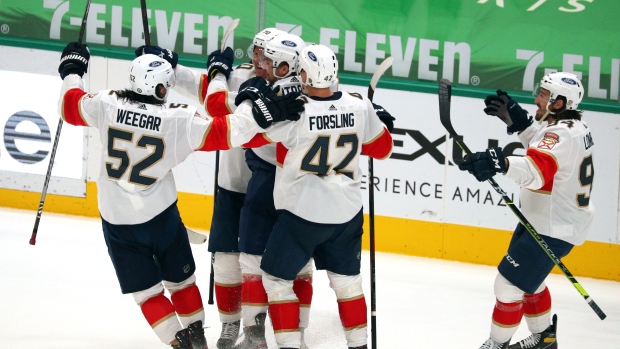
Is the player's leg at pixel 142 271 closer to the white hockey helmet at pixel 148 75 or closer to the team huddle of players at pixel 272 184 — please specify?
the team huddle of players at pixel 272 184

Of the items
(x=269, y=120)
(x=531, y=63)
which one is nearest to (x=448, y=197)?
(x=531, y=63)

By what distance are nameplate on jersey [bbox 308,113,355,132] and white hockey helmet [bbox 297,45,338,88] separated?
6.1 inches

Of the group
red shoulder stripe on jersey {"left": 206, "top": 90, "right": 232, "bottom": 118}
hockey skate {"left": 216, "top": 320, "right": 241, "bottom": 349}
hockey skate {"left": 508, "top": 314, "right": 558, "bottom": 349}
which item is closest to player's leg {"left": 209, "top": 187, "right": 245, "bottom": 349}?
hockey skate {"left": 216, "top": 320, "right": 241, "bottom": 349}

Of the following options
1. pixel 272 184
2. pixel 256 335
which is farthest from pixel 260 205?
pixel 256 335

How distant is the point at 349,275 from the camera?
4457 millimetres

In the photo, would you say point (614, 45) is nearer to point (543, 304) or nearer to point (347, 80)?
A: point (347, 80)

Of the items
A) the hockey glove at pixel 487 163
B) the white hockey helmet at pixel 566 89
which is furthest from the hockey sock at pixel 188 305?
the white hockey helmet at pixel 566 89

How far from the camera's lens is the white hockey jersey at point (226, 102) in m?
4.77

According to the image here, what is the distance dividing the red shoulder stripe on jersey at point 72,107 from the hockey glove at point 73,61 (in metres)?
0.22

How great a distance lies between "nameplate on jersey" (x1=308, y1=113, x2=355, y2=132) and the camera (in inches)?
166

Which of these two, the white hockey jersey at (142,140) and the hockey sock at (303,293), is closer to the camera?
the white hockey jersey at (142,140)

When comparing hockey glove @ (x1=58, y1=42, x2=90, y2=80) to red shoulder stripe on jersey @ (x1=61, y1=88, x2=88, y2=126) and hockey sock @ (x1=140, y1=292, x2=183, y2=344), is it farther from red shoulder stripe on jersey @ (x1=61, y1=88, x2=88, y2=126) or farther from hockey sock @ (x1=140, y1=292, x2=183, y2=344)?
hockey sock @ (x1=140, y1=292, x2=183, y2=344)

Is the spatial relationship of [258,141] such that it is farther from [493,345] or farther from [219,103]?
[493,345]

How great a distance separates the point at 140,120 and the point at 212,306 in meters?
1.75
